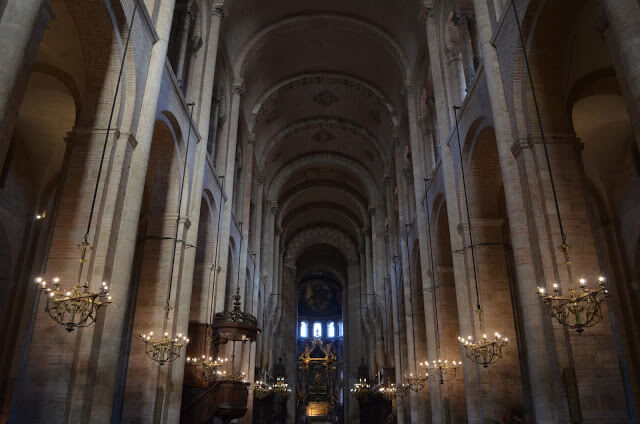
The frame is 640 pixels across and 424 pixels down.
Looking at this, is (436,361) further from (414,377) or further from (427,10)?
(427,10)

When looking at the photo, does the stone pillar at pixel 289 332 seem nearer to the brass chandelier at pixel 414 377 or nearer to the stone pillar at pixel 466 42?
the brass chandelier at pixel 414 377

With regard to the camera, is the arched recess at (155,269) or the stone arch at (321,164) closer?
the arched recess at (155,269)

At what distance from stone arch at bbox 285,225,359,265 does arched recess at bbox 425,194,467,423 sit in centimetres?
2363

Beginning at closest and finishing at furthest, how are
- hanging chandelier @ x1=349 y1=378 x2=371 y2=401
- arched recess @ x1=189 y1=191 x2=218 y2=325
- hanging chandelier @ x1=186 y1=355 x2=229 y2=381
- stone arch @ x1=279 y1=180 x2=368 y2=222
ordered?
hanging chandelier @ x1=186 y1=355 x2=229 y2=381, arched recess @ x1=189 y1=191 x2=218 y2=325, hanging chandelier @ x1=349 y1=378 x2=371 y2=401, stone arch @ x1=279 y1=180 x2=368 y2=222

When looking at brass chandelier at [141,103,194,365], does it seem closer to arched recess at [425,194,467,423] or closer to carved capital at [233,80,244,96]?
arched recess at [425,194,467,423]

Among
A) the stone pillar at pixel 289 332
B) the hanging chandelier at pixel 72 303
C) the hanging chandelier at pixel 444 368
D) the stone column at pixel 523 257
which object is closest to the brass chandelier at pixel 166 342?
the hanging chandelier at pixel 72 303

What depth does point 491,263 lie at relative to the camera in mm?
11609

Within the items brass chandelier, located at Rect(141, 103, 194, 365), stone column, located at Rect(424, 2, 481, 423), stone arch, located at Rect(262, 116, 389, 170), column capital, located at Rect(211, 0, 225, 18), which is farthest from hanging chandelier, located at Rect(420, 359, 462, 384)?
stone arch, located at Rect(262, 116, 389, 170)

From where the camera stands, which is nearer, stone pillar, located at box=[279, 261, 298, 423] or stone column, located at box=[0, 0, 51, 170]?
stone column, located at box=[0, 0, 51, 170]

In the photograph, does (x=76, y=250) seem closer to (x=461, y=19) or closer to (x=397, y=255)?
(x=461, y=19)

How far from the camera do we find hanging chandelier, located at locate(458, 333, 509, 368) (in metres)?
9.77

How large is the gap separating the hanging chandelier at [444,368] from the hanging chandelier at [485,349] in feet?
8.07

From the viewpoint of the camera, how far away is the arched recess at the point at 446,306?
13719mm

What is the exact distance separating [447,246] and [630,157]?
5.84 meters
